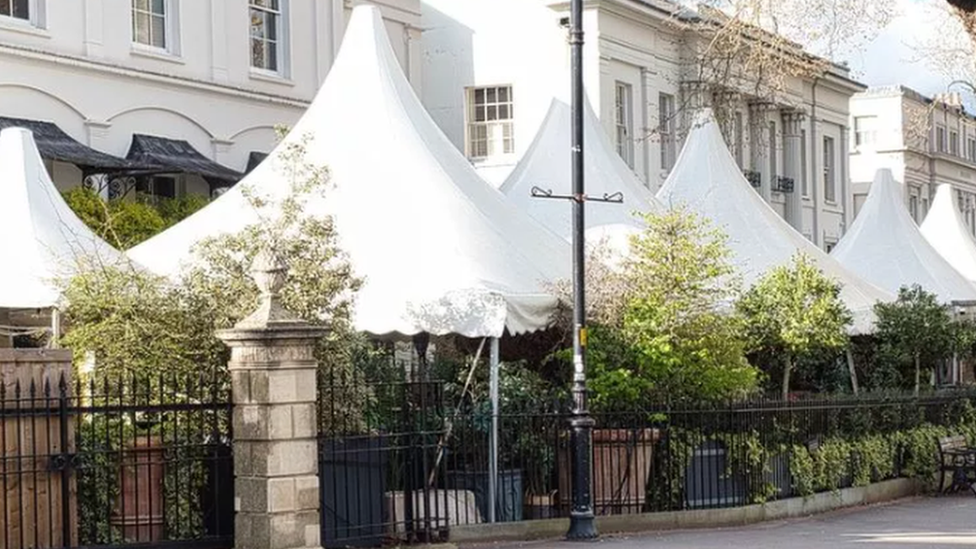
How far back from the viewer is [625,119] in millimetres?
42188

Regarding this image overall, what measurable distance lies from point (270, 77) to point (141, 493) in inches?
659

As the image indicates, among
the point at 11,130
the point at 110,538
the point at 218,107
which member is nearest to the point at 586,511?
the point at 110,538

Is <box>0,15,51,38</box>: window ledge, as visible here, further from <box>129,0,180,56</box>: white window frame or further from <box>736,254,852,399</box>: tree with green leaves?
<box>736,254,852,399</box>: tree with green leaves

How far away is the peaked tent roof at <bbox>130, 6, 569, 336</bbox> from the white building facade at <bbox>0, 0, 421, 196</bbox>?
5.98 m

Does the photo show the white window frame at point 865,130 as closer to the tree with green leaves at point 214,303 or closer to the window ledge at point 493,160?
the window ledge at point 493,160

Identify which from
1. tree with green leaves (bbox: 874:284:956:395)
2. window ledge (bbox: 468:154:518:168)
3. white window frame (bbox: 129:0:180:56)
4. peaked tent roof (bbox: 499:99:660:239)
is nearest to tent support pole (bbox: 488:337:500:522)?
peaked tent roof (bbox: 499:99:660:239)

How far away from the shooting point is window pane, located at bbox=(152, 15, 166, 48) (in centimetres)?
2858

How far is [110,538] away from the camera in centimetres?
1459

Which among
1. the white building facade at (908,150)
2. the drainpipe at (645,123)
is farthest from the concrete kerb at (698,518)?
the white building facade at (908,150)

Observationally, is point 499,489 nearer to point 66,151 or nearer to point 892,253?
point 66,151

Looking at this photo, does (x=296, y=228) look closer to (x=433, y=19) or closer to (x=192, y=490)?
(x=192, y=490)

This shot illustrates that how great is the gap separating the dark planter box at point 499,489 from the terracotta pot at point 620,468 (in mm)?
1069

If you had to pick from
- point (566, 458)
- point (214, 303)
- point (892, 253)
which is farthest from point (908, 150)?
point (214, 303)

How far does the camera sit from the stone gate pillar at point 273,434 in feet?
48.2
